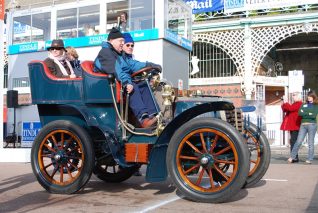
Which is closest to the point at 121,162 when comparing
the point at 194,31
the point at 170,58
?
the point at 170,58

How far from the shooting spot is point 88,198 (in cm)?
501

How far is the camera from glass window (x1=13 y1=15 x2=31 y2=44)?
56.9 feet

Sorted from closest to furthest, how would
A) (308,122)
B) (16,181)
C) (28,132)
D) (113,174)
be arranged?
(113,174)
(16,181)
(308,122)
(28,132)

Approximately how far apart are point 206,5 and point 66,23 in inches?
253

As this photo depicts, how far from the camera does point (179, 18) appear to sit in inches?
Result: 630

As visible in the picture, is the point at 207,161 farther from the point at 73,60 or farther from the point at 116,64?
the point at 73,60

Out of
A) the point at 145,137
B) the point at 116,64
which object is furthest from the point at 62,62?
the point at 145,137

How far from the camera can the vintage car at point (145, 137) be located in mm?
4500

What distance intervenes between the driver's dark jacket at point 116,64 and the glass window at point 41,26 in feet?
40.2

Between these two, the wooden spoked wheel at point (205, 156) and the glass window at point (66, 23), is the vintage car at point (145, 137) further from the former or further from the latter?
the glass window at point (66, 23)

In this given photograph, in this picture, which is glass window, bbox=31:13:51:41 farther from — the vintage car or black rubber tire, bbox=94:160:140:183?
the vintage car

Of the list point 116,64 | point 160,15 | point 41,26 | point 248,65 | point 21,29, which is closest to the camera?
point 116,64

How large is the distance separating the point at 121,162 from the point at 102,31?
11.3 metres

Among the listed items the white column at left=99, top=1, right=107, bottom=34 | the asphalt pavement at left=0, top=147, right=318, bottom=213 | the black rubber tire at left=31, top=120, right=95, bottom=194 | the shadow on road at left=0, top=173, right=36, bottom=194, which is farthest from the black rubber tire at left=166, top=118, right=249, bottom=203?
the white column at left=99, top=1, right=107, bottom=34
